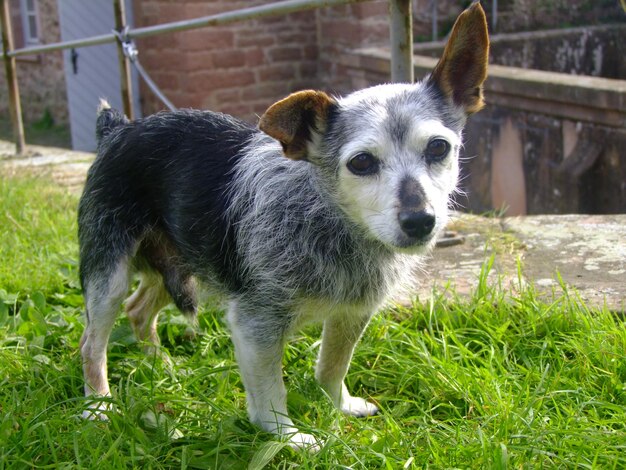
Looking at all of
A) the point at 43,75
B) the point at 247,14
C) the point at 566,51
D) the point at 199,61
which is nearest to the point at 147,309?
the point at 247,14

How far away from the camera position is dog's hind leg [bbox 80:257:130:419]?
2930mm

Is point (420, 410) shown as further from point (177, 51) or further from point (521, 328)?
point (177, 51)

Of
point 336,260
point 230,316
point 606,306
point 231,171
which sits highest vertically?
point 231,171

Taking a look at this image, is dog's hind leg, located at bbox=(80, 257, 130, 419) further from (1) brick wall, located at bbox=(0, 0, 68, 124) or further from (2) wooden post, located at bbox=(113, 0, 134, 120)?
(1) brick wall, located at bbox=(0, 0, 68, 124)

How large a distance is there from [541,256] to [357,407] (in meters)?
1.55

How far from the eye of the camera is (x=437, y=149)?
241 cm

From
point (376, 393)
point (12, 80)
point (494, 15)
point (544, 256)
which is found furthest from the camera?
point (494, 15)

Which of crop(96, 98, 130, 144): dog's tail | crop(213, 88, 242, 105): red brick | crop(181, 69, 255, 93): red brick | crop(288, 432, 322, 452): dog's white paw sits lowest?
crop(288, 432, 322, 452): dog's white paw

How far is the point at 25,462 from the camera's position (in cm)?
235


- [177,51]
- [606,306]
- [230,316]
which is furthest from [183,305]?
[177,51]

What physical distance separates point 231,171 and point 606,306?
1688mm

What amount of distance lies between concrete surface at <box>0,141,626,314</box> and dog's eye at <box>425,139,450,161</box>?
1.15 meters

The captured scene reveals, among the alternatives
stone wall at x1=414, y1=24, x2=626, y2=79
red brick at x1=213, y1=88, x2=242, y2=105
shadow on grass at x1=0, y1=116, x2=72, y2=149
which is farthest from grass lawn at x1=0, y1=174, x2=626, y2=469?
shadow on grass at x1=0, y1=116, x2=72, y2=149

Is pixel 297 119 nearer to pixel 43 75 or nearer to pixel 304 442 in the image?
pixel 304 442
